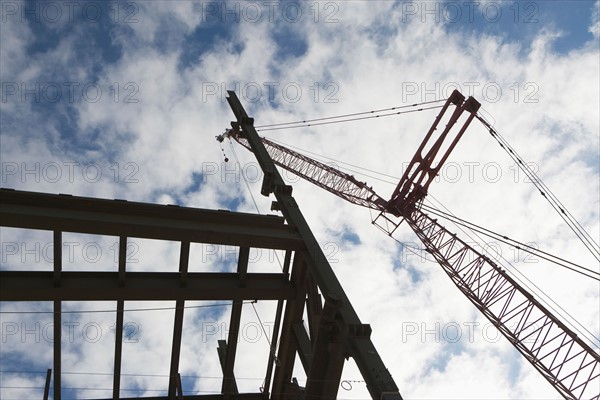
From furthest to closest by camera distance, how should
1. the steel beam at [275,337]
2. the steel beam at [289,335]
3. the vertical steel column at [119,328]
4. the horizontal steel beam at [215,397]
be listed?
the horizontal steel beam at [215,397] < the steel beam at [275,337] < the steel beam at [289,335] < the vertical steel column at [119,328]

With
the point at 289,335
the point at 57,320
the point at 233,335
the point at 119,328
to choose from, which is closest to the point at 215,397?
the point at 233,335

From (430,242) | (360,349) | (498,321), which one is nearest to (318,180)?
(430,242)

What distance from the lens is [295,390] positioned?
26.6 ft

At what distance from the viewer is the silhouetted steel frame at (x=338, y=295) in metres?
5.31

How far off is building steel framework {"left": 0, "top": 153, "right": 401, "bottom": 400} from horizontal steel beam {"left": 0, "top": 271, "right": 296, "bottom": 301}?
0.05 ft

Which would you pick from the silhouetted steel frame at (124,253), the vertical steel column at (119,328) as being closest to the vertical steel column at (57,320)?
the silhouetted steel frame at (124,253)

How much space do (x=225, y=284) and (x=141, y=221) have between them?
5.59 ft

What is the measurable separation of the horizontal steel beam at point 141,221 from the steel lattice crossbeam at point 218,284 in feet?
0.05

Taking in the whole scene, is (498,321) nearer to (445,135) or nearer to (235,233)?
(445,135)

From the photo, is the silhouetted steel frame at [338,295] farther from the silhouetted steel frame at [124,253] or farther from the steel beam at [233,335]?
the steel beam at [233,335]

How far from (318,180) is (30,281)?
30.9m

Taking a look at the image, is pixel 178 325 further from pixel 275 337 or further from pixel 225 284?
pixel 275 337

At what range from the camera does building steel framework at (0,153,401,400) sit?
Answer: 20.5ft

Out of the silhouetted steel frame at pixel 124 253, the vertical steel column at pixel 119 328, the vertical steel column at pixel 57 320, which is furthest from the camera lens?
the vertical steel column at pixel 119 328
